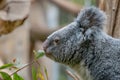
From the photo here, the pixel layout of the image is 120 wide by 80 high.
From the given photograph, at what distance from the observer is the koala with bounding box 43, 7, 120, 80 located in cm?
239

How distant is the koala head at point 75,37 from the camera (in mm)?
2404

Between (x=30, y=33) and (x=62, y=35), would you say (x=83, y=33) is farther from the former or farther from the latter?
(x=30, y=33)

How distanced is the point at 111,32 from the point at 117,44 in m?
0.47

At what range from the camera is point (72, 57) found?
8.01 ft

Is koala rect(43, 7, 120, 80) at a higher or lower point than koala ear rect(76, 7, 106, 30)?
lower

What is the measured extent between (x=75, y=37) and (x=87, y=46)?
9 cm

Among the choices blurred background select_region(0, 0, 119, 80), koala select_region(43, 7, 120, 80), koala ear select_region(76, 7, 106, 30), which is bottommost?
blurred background select_region(0, 0, 119, 80)

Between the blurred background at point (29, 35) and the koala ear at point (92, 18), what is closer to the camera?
the koala ear at point (92, 18)

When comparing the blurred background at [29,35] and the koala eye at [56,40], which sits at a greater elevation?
the koala eye at [56,40]

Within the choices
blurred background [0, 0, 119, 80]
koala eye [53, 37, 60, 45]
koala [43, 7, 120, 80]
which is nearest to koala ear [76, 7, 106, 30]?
koala [43, 7, 120, 80]

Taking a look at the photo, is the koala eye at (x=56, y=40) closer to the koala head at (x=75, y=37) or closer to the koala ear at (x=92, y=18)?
the koala head at (x=75, y=37)

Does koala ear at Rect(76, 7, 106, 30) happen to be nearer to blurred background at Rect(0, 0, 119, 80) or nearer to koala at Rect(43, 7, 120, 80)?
koala at Rect(43, 7, 120, 80)

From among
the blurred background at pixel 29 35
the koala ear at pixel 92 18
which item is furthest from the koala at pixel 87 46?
the blurred background at pixel 29 35

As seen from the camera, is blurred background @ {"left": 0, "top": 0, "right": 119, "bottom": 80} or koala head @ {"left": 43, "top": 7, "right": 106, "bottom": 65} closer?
koala head @ {"left": 43, "top": 7, "right": 106, "bottom": 65}
